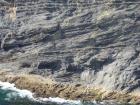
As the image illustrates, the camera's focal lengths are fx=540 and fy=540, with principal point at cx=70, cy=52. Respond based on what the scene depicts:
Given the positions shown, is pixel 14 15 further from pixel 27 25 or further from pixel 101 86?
pixel 101 86

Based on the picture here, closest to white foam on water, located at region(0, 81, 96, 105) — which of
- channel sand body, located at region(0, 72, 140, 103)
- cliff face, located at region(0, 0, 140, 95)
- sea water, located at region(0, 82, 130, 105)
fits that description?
sea water, located at region(0, 82, 130, 105)

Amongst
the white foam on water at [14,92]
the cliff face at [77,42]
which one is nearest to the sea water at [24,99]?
the white foam on water at [14,92]

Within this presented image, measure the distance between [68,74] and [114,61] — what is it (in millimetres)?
7475

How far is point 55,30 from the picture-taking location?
301ft

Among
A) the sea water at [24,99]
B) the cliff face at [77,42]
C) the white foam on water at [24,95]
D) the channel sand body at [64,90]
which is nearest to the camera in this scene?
the sea water at [24,99]

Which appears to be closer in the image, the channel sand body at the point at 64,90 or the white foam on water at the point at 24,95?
the white foam on water at the point at 24,95

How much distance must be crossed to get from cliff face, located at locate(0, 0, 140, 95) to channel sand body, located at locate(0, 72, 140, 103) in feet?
5.51

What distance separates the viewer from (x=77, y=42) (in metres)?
88.1

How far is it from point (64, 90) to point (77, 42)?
36.6 feet

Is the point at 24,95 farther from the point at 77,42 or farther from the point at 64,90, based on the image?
the point at 77,42

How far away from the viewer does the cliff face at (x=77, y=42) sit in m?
83.0

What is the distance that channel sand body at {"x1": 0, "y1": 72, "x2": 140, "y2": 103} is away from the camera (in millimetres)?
77750

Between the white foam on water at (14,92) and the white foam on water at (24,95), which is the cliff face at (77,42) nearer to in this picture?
the white foam on water at (14,92)

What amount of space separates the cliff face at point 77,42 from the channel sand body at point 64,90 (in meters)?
1.68
